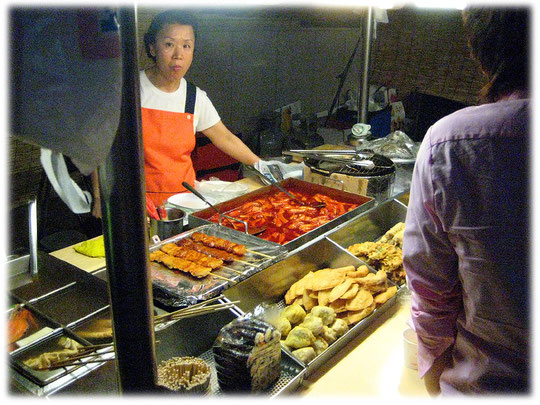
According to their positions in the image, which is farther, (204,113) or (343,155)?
(204,113)

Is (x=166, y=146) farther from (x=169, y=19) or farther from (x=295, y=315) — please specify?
(x=295, y=315)

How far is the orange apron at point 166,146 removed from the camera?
12.5ft

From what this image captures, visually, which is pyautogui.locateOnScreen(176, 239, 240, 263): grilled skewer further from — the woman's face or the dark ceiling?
the dark ceiling

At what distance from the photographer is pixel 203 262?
213 centimetres

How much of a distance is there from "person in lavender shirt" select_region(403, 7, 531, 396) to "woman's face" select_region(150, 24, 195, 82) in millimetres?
2628

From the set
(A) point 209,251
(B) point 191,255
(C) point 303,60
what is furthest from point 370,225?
(C) point 303,60

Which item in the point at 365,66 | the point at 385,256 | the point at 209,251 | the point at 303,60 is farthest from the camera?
the point at 303,60

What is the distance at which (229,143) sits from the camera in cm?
417

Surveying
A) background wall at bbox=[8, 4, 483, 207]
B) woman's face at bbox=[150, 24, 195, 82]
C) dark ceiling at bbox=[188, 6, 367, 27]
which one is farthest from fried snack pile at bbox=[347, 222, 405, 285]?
dark ceiling at bbox=[188, 6, 367, 27]

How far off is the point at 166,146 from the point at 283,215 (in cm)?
149

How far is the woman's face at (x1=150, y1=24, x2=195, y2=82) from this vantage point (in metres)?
3.51

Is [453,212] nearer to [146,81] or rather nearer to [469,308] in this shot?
[469,308]

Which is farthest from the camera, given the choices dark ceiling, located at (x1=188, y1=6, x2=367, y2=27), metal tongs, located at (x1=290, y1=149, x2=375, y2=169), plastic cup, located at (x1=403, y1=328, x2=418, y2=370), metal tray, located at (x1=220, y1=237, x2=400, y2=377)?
dark ceiling, located at (x1=188, y1=6, x2=367, y2=27)

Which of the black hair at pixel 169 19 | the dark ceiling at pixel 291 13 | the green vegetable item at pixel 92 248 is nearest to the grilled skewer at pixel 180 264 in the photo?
the green vegetable item at pixel 92 248
